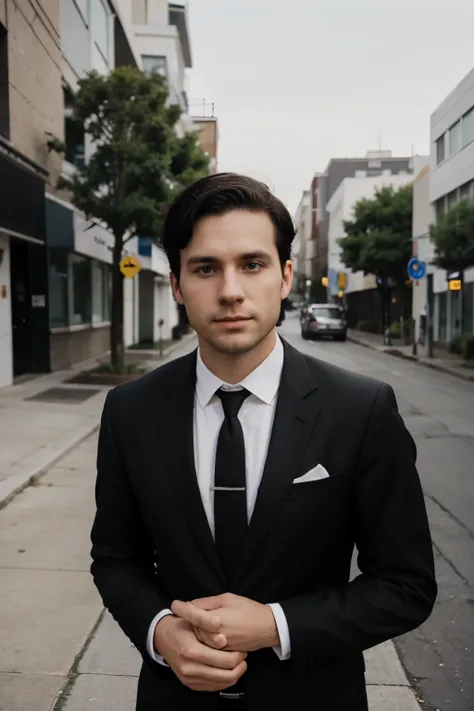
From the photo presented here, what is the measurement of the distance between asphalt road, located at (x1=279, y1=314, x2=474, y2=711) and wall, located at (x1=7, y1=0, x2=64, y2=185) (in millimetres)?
9461

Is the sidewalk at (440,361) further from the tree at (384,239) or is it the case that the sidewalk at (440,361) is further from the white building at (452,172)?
the tree at (384,239)

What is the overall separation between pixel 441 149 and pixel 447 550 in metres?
27.4

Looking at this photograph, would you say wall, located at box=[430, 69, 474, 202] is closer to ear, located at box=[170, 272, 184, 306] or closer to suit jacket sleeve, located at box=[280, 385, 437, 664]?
ear, located at box=[170, 272, 184, 306]

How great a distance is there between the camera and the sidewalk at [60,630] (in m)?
3.25

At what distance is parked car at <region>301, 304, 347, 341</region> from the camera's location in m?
34.8

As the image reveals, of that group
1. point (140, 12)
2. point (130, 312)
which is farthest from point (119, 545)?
point (140, 12)

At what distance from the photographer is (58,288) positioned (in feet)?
59.7

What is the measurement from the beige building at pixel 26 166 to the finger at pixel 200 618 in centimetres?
1239

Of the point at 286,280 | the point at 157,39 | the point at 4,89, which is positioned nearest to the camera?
the point at 286,280

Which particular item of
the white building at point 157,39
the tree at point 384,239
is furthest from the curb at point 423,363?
the white building at point 157,39

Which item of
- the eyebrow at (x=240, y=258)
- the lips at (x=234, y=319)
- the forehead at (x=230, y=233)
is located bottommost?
the lips at (x=234, y=319)

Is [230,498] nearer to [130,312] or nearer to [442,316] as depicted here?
[442,316]

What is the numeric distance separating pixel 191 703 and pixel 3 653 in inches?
96.7

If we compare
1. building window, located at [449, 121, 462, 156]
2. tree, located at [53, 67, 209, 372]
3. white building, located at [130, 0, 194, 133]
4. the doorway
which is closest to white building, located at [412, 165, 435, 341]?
building window, located at [449, 121, 462, 156]
